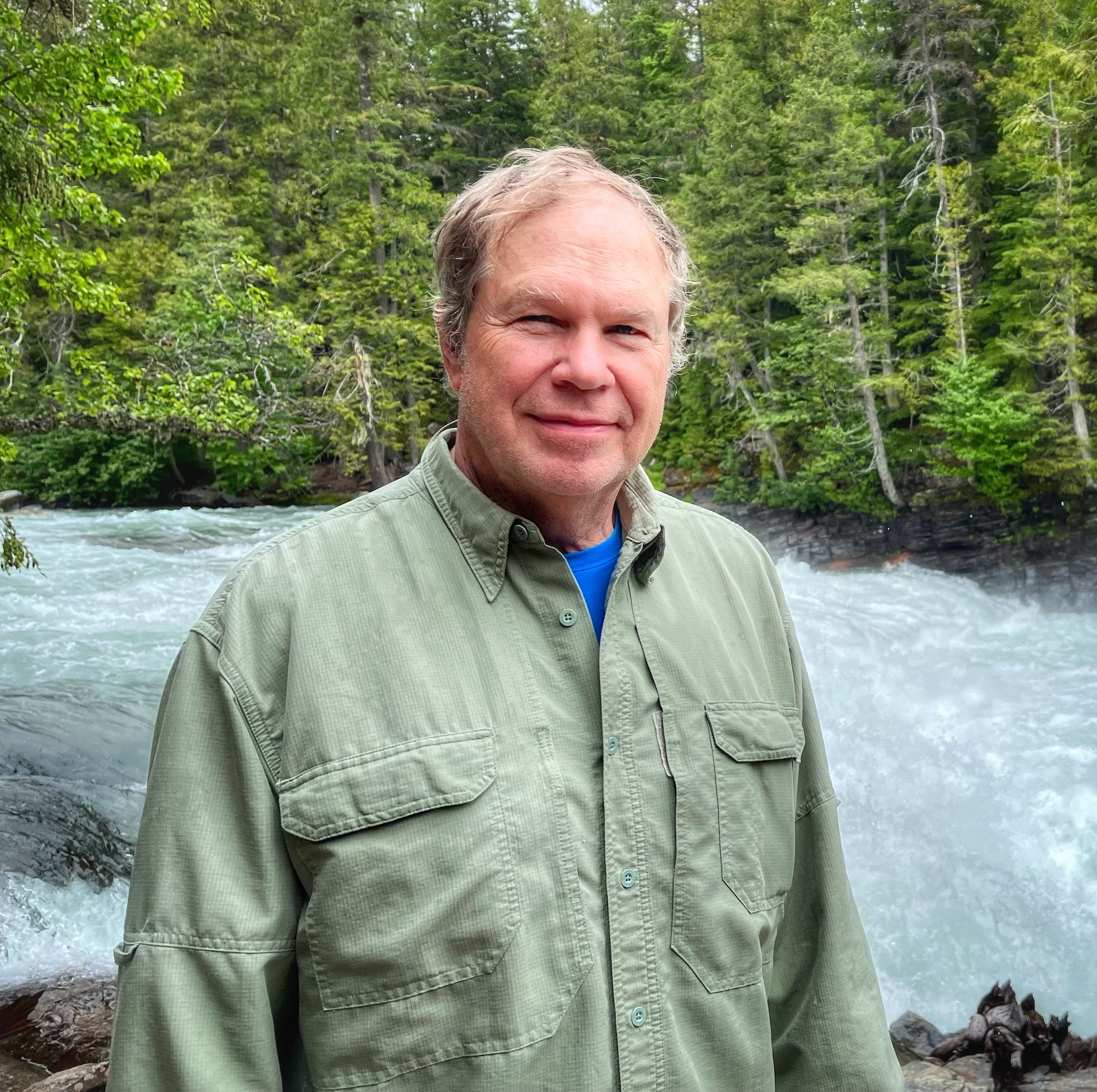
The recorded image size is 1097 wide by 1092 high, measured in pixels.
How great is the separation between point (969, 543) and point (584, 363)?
10554mm

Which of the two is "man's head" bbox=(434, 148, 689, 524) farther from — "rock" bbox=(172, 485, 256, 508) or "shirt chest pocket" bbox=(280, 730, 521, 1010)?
"rock" bbox=(172, 485, 256, 508)

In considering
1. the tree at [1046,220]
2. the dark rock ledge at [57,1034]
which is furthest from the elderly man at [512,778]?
the tree at [1046,220]

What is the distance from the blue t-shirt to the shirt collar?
0.12ft

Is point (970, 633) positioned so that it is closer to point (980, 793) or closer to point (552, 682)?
point (980, 793)

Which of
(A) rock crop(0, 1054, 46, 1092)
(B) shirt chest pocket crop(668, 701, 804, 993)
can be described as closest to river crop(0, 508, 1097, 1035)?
(A) rock crop(0, 1054, 46, 1092)

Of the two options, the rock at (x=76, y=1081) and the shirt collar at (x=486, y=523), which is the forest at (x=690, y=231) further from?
the shirt collar at (x=486, y=523)

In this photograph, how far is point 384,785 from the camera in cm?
104

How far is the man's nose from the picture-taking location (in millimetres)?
1145

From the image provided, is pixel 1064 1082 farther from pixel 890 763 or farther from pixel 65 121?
pixel 65 121

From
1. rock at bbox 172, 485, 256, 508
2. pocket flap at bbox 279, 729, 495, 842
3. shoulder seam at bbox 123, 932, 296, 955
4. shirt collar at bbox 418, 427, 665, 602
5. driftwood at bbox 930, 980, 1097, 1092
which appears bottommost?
driftwood at bbox 930, 980, 1097, 1092

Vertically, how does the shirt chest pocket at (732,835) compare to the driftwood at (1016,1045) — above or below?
above

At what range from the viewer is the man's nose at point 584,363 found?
114cm

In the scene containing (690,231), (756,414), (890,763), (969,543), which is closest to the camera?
(890,763)

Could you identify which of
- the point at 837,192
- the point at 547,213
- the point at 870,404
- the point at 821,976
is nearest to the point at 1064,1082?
the point at 821,976
